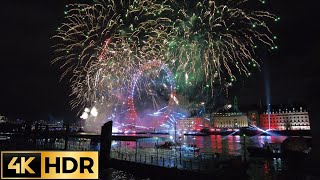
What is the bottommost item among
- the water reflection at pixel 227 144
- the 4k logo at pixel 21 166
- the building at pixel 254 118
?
the water reflection at pixel 227 144

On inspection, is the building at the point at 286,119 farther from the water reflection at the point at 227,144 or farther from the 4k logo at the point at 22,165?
the 4k logo at the point at 22,165

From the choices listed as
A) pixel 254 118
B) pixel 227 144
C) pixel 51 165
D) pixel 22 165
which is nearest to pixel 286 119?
pixel 254 118

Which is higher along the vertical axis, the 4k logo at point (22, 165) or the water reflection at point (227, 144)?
the 4k logo at point (22, 165)

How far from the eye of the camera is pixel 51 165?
31.4 feet

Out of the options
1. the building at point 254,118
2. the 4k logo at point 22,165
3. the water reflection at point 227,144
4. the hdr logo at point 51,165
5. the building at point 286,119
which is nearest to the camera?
the hdr logo at point 51,165

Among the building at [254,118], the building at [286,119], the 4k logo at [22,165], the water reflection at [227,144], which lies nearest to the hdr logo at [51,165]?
the 4k logo at [22,165]

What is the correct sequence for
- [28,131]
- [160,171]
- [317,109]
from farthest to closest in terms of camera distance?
[28,131], [160,171], [317,109]

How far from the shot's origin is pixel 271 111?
18862 cm

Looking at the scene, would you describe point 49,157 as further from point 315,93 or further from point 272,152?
point 272,152

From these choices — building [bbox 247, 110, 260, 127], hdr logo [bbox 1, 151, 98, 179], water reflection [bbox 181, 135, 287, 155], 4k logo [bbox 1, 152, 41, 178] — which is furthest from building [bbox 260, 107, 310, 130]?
4k logo [bbox 1, 152, 41, 178]

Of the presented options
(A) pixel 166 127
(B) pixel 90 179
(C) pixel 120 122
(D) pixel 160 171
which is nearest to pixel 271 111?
(A) pixel 166 127

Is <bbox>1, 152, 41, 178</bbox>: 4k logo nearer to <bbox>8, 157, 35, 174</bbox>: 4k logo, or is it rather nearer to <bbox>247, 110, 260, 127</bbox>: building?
<bbox>8, 157, 35, 174</bbox>: 4k logo

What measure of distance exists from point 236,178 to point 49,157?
22141 mm

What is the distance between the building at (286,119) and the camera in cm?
17025
